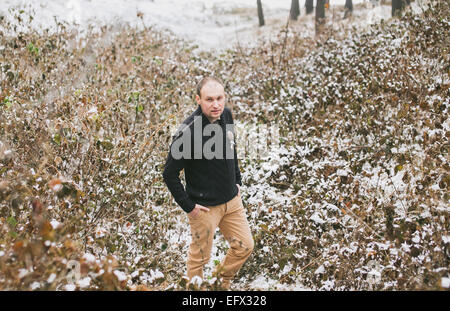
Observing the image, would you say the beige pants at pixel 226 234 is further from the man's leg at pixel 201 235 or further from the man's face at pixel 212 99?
the man's face at pixel 212 99

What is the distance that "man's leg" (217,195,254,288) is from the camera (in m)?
3.19

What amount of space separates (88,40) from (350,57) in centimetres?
706

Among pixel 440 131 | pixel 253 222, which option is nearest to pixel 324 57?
pixel 440 131

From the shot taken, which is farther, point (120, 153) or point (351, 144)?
point (351, 144)

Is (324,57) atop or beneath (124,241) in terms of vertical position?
atop

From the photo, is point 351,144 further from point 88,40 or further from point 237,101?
point 88,40

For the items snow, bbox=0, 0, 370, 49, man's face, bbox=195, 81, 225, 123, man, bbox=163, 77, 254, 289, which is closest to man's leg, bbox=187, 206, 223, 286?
man, bbox=163, 77, 254, 289

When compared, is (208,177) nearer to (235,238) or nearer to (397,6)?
(235,238)

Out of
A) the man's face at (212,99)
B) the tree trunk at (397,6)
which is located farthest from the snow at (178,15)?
the man's face at (212,99)

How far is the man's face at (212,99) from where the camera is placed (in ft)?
9.70

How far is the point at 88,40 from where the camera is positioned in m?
10.0

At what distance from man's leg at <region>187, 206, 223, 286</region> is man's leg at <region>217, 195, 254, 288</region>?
0.15 metres

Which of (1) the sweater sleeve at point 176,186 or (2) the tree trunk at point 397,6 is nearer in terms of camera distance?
(1) the sweater sleeve at point 176,186

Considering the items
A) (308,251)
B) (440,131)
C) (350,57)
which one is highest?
(350,57)
